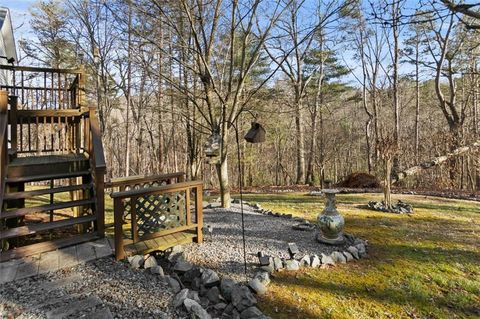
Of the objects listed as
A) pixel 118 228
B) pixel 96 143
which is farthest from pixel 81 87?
pixel 118 228

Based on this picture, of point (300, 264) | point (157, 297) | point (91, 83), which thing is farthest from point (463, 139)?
point (91, 83)

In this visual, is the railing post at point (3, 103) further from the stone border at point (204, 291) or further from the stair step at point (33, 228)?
the stone border at point (204, 291)

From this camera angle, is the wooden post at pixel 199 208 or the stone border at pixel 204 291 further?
the wooden post at pixel 199 208

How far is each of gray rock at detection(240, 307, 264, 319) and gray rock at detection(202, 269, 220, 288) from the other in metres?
0.51

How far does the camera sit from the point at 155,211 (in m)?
3.72

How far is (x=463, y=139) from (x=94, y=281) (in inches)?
505

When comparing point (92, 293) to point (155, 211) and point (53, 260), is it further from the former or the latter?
point (155, 211)

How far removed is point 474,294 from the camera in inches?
125

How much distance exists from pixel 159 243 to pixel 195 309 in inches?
55.5

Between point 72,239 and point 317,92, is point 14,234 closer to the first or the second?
point 72,239

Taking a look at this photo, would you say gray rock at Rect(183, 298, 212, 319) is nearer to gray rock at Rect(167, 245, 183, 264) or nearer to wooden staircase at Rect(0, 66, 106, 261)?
gray rock at Rect(167, 245, 183, 264)

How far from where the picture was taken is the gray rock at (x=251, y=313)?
2.51 m

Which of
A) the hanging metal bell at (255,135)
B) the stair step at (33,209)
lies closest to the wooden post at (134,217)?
the stair step at (33,209)

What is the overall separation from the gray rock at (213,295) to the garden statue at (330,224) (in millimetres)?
1956
